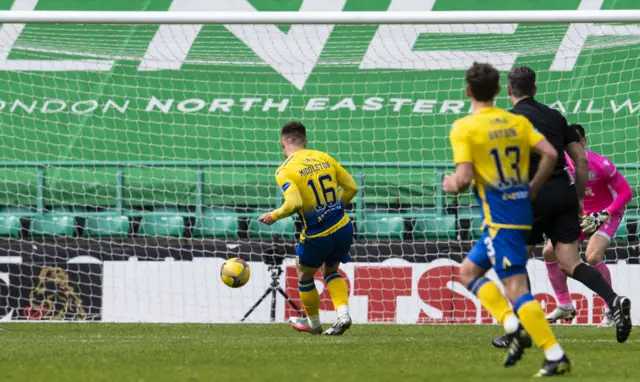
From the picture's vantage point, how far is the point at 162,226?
44.3ft

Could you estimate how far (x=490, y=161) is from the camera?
217 inches

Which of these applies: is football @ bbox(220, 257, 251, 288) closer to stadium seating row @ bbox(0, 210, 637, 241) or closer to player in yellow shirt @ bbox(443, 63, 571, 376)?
player in yellow shirt @ bbox(443, 63, 571, 376)

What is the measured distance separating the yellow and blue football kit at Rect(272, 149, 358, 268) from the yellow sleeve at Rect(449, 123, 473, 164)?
→ 10.0ft

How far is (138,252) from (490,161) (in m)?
7.46

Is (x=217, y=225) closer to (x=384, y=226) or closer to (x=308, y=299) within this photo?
(x=384, y=226)

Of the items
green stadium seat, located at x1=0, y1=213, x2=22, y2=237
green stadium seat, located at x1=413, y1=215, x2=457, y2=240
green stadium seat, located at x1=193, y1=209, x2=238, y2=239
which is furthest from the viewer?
green stadium seat, located at x1=0, y1=213, x2=22, y2=237

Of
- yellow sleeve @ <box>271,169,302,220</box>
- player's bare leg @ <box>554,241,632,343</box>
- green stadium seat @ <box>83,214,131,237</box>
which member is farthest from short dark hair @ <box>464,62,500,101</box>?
green stadium seat @ <box>83,214,131,237</box>

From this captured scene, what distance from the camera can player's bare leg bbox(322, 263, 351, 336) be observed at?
28.4 ft

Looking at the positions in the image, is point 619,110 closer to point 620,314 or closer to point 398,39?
point 398,39

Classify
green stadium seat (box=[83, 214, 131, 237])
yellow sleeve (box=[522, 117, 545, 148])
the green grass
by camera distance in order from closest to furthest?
1. the green grass
2. yellow sleeve (box=[522, 117, 545, 148])
3. green stadium seat (box=[83, 214, 131, 237])

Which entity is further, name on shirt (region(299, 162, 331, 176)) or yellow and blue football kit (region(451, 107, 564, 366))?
name on shirt (region(299, 162, 331, 176))

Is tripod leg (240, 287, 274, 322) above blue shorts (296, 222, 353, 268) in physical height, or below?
below

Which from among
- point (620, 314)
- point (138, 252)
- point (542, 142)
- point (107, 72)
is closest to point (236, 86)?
point (107, 72)

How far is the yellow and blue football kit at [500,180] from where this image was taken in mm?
5477
